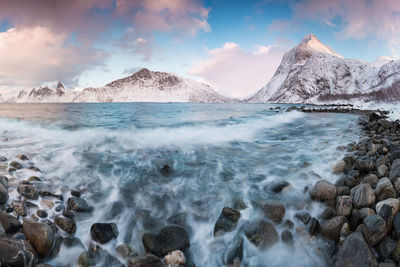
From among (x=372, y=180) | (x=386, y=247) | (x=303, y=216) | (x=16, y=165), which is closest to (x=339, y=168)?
(x=372, y=180)

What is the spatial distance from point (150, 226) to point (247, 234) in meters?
1.99

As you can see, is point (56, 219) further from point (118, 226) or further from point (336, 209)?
point (336, 209)

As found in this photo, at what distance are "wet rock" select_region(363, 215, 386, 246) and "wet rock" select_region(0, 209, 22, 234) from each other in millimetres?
5595

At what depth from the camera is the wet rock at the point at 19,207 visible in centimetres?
379

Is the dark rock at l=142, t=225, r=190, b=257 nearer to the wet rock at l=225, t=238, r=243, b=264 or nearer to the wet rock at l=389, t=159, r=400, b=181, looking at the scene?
the wet rock at l=225, t=238, r=243, b=264

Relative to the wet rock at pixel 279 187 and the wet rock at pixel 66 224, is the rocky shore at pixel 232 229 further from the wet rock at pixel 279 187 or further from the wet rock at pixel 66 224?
the wet rock at pixel 279 187

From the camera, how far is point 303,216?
404cm

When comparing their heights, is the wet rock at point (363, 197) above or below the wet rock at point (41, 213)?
above

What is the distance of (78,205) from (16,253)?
174 centimetres

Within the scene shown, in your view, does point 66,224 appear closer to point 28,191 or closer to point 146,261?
point 28,191

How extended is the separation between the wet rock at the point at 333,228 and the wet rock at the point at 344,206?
257mm

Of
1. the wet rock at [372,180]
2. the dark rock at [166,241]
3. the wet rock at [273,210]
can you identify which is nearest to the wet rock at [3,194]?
the dark rock at [166,241]

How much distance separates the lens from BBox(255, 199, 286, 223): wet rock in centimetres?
415

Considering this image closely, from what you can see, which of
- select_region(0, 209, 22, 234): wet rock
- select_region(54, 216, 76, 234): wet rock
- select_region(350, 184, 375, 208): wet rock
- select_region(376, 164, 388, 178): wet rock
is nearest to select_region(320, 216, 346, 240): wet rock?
select_region(350, 184, 375, 208): wet rock
